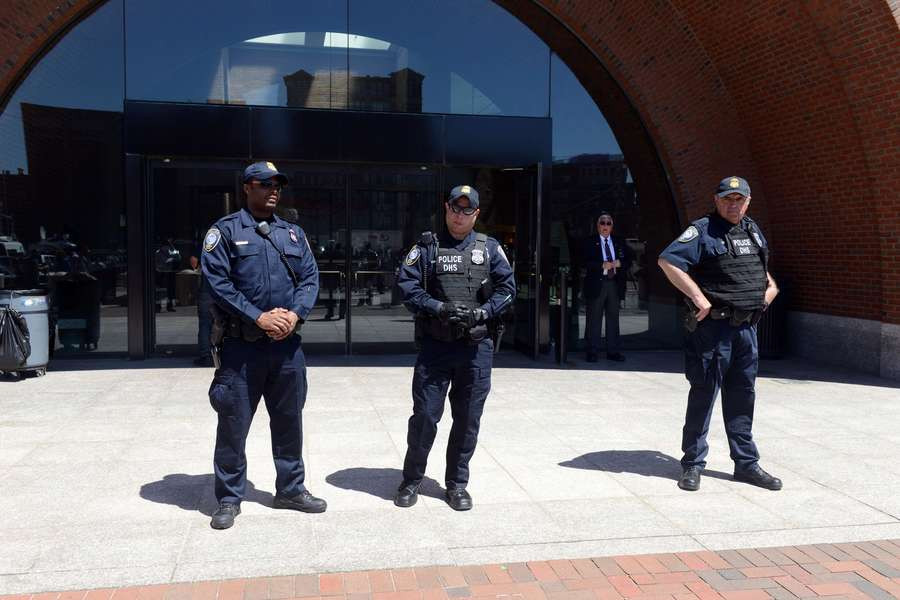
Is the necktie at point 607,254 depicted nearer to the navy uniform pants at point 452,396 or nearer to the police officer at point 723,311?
the police officer at point 723,311

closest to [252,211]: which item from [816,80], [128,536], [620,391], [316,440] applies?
[128,536]

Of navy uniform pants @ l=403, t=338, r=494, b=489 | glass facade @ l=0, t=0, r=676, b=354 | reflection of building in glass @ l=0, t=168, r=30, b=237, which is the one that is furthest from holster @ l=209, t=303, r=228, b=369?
reflection of building in glass @ l=0, t=168, r=30, b=237

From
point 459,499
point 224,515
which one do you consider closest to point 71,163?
point 224,515

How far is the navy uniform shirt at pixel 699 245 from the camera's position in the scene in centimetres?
490

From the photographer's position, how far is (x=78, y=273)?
974 centimetres

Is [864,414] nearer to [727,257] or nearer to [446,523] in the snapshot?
[727,257]

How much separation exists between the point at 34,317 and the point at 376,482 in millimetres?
5388

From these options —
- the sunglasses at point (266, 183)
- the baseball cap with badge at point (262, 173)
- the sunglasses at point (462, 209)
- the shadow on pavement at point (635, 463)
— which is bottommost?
the shadow on pavement at point (635, 463)

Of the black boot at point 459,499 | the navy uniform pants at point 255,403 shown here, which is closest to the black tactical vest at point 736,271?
the black boot at point 459,499

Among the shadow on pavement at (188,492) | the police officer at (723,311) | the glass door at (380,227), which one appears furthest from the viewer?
the glass door at (380,227)

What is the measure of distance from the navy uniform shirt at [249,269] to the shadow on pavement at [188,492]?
3.94 ft

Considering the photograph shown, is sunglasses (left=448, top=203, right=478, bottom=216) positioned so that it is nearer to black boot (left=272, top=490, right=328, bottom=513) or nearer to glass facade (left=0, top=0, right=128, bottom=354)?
black boot (left=272, top=490, right=328, bottom=513)

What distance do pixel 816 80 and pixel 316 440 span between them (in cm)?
722

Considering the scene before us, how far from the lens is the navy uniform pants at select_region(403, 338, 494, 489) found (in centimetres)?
445
